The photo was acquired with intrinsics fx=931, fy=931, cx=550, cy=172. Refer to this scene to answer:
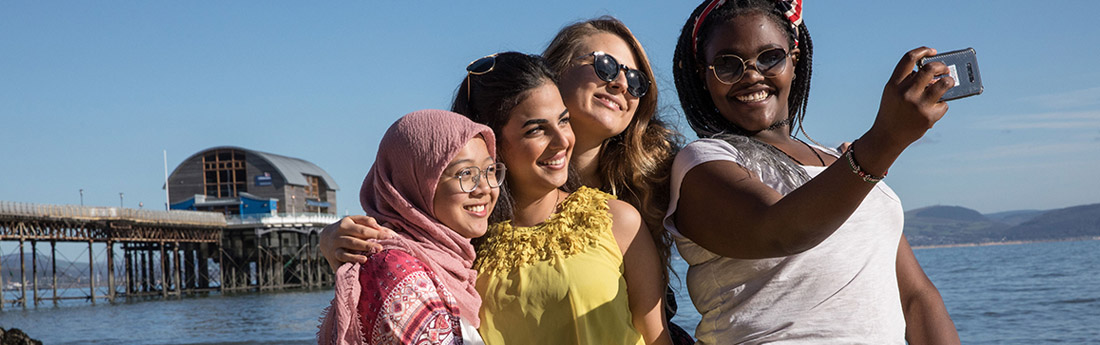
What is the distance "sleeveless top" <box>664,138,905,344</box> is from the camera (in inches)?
95.3

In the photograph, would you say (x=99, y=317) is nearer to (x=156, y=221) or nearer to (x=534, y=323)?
(x=156, y=221)

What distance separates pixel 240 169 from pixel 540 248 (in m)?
50.1

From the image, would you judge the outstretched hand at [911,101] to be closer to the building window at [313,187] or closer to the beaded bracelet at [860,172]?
the beaded bracelet at [860,172]

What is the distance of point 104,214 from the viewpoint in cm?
3562

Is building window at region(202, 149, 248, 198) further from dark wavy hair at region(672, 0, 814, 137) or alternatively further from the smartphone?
the smartphone

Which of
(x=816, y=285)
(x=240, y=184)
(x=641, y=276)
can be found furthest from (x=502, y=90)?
(x=240, y=184)

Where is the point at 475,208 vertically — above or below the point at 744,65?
below

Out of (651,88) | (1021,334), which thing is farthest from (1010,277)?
(651,88)

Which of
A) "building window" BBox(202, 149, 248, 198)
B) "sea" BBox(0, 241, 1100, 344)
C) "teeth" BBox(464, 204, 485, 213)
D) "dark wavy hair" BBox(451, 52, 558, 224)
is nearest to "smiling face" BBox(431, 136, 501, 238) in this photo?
"teeth" BBox(464, 204, 485, 213)

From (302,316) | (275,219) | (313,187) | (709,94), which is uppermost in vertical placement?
(709,94)

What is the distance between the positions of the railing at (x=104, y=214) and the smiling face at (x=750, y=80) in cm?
3402

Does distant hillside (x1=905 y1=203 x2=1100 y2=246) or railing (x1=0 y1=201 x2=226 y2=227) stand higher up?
railing (x1=0 y1=201 x2=226 y2=227)

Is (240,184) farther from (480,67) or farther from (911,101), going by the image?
(911,101)

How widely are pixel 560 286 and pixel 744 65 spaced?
84 centimetres
